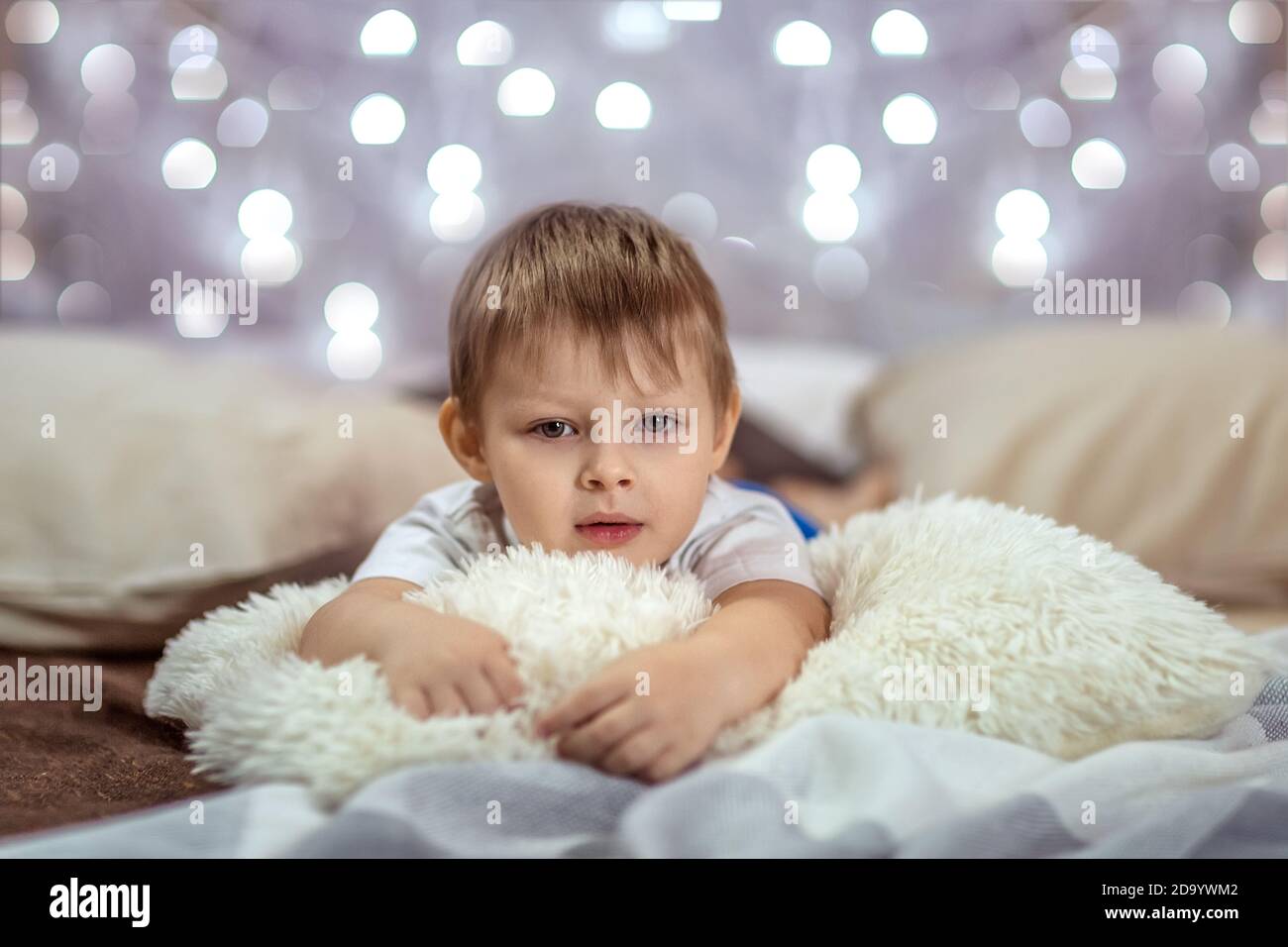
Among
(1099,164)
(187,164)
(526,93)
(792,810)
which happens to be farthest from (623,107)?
(792,810)

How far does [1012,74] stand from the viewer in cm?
187

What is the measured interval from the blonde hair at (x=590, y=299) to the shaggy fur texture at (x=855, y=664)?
0.17 m

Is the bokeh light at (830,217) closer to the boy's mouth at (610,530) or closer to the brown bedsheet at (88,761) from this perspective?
the boy's mouth at (610,530)

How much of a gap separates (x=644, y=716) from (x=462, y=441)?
0.37 meters

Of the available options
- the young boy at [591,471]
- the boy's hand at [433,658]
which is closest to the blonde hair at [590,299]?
the young boy at [591,471]

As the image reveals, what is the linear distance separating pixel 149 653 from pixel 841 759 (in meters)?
0.73

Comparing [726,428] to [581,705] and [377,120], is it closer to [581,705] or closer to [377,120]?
[581,705]

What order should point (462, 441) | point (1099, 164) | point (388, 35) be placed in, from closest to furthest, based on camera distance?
point (462, 441)
point (388, 35)
point (1099, 164)

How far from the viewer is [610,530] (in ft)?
2.52

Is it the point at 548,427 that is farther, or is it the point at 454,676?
the point at 548,427

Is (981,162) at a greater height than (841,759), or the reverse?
(981,162)
